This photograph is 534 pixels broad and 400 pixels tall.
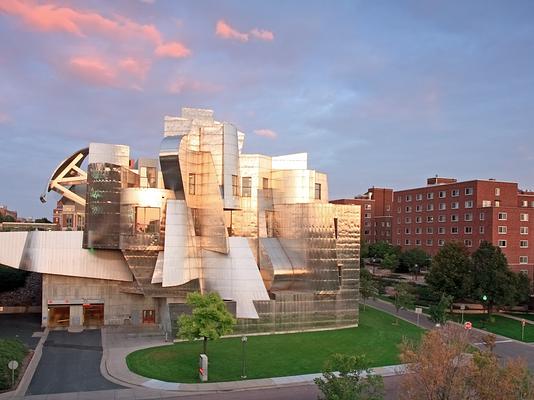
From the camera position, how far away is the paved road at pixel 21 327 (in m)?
43.7

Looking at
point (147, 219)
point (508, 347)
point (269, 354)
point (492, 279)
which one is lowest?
point (508, 347)

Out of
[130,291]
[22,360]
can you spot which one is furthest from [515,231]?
[22,360]

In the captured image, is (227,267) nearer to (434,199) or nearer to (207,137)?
(207,137)

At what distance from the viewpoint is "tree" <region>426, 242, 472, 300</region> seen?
62.6 m

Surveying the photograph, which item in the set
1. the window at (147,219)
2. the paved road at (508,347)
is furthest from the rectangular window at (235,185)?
the paved road at (508,347)

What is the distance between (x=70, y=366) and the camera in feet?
113

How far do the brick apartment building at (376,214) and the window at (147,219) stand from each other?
93486mm

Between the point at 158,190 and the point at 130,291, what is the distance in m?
11.9

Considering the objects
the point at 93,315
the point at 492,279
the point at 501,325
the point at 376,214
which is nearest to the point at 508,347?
the point at 501,325

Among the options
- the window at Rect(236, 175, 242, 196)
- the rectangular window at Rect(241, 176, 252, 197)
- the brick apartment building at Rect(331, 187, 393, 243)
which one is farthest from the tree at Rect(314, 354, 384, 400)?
the brick apartment building at Rect(331, 187, 393, 243)

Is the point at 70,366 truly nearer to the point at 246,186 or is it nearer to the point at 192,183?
the point at 192,183

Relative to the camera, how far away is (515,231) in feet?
277

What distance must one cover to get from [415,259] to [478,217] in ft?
53.3

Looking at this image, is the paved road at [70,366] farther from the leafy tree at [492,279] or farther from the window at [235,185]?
the leafy tree at [492,279]
